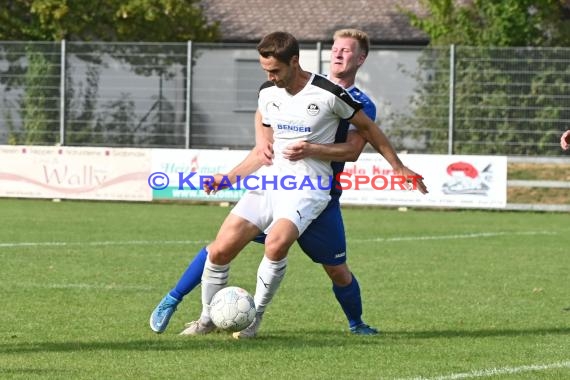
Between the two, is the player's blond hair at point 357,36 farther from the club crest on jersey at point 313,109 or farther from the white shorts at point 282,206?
the white shorts at point 282,206

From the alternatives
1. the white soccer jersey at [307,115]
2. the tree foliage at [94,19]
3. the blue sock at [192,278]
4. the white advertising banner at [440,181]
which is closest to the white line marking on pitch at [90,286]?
the blue sock at [192,278]

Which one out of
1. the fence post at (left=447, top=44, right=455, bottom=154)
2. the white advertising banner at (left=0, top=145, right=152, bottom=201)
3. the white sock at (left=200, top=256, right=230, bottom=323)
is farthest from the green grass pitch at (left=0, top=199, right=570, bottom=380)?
the fence post at (left=447, top=44, right=455, bottom=154)

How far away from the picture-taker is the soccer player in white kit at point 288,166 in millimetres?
8180

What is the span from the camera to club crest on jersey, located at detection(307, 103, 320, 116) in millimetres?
8211

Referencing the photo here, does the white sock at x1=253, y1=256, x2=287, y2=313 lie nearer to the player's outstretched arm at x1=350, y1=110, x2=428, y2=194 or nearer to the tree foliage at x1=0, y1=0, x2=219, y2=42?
the player's outstretched arm at x1=350, y1=110, x2=428, y2=194

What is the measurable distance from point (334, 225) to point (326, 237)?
0.10 metres

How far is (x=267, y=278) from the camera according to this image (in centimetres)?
841

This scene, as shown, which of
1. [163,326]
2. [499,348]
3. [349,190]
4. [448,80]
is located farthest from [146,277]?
[448,80]

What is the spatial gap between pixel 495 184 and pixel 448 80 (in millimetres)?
2359

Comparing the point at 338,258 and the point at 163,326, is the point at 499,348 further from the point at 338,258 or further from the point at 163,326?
the point at 163,326

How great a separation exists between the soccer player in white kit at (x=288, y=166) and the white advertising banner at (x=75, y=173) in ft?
48.9

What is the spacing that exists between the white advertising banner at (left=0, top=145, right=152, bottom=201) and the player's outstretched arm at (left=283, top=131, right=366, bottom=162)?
14961 millimetres

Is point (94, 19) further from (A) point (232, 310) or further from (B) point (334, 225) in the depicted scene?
(A) point (232, 310)

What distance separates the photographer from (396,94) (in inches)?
989
